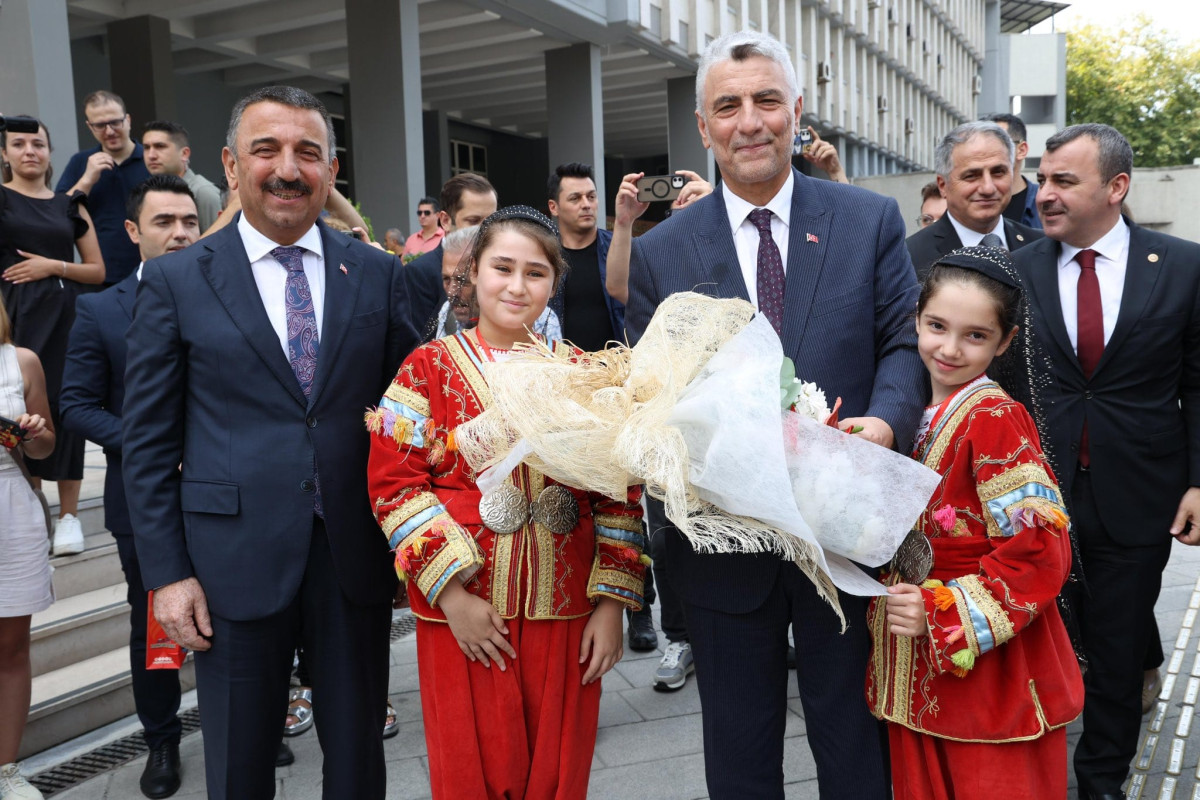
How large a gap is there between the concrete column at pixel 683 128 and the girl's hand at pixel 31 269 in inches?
503

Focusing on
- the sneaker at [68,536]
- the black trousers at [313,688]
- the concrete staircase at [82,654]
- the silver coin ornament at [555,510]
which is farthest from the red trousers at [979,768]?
the sneaker at [68,536]

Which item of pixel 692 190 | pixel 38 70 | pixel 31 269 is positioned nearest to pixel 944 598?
pixel 692 190

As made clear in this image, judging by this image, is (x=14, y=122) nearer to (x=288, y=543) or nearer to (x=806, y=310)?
(x=288, y=543)

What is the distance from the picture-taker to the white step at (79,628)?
164 inches

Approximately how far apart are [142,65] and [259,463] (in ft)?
35.8

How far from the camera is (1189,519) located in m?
3.15

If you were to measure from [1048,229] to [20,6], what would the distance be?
6.62 metres

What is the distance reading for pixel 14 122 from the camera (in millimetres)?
5020

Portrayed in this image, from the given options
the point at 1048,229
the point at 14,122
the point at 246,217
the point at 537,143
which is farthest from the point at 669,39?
the point at 246,217

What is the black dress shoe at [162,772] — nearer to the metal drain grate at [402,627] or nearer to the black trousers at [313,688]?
the black trousers at [313,688]

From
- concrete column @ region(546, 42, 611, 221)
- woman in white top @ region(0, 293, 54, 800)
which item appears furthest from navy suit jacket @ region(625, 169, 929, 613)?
concrete column @ region(546, 42, 611, 221)

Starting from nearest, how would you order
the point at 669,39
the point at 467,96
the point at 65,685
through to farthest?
the point at 65,685
the point at 669,39
the point at 467,96

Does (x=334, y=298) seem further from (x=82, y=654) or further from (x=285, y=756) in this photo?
(x=82, y=654)

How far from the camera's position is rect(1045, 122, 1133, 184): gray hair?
322 cm
